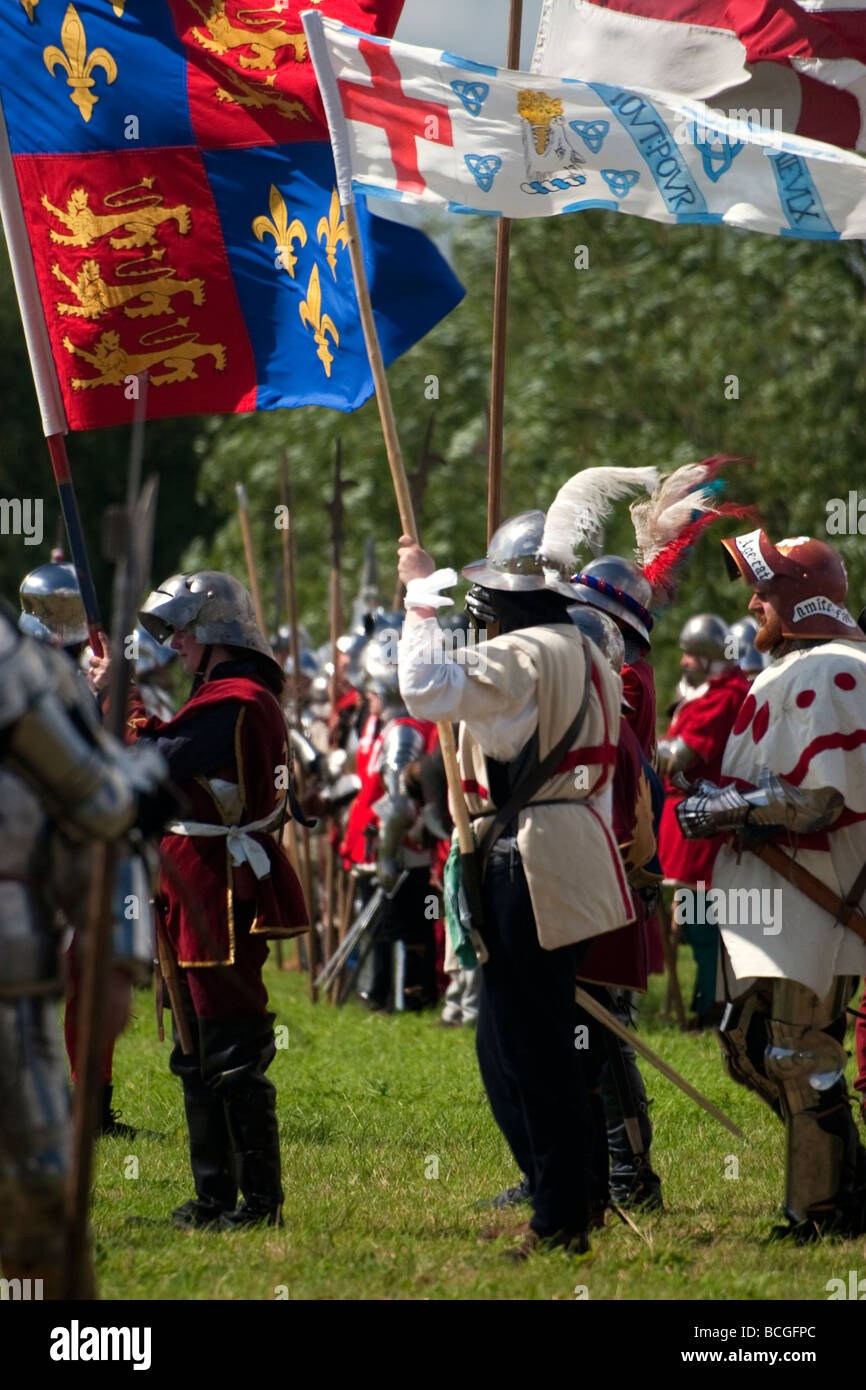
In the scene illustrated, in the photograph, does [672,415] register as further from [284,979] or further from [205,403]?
[205,403]

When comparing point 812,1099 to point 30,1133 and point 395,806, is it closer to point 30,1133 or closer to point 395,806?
point 30,1133

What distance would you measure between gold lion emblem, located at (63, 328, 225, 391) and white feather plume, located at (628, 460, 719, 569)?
68.2 inches

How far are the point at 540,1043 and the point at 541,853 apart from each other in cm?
53

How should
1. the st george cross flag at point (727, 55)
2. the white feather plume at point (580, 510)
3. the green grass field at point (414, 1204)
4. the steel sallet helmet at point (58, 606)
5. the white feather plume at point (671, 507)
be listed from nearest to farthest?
the green grass field at point (414, 1204)
the white feather plume at point (580, 510)
the st george cross flag at point (727, 55)
the white feather plume at point (671, 507)
the steel sallet helmet at point (58, 606)

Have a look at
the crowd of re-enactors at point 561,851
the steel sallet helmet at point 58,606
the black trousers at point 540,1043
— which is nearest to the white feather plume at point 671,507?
the crowd of re-enactors at point 561,851

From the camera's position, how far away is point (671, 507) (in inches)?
277

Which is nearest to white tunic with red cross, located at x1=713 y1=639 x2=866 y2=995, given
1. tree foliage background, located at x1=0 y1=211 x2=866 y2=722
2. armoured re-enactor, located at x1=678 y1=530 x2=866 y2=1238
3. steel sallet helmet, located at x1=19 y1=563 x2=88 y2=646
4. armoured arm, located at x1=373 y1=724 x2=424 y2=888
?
armoured re-enactor, located at x1=678 y1=530 x2=866 y2=1238

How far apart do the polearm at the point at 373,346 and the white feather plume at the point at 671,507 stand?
169 cm

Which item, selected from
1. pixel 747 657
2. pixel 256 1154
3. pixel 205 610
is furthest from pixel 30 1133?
pixel 747 657

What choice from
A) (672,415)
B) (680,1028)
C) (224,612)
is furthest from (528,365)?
(224,612)

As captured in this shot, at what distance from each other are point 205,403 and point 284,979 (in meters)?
7.76

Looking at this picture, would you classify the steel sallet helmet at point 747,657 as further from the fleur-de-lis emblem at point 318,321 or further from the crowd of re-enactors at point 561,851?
the fleur-de-lis emblem at point 318,321

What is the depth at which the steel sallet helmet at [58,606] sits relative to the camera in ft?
25.1

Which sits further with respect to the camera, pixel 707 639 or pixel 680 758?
pixel 707 639
